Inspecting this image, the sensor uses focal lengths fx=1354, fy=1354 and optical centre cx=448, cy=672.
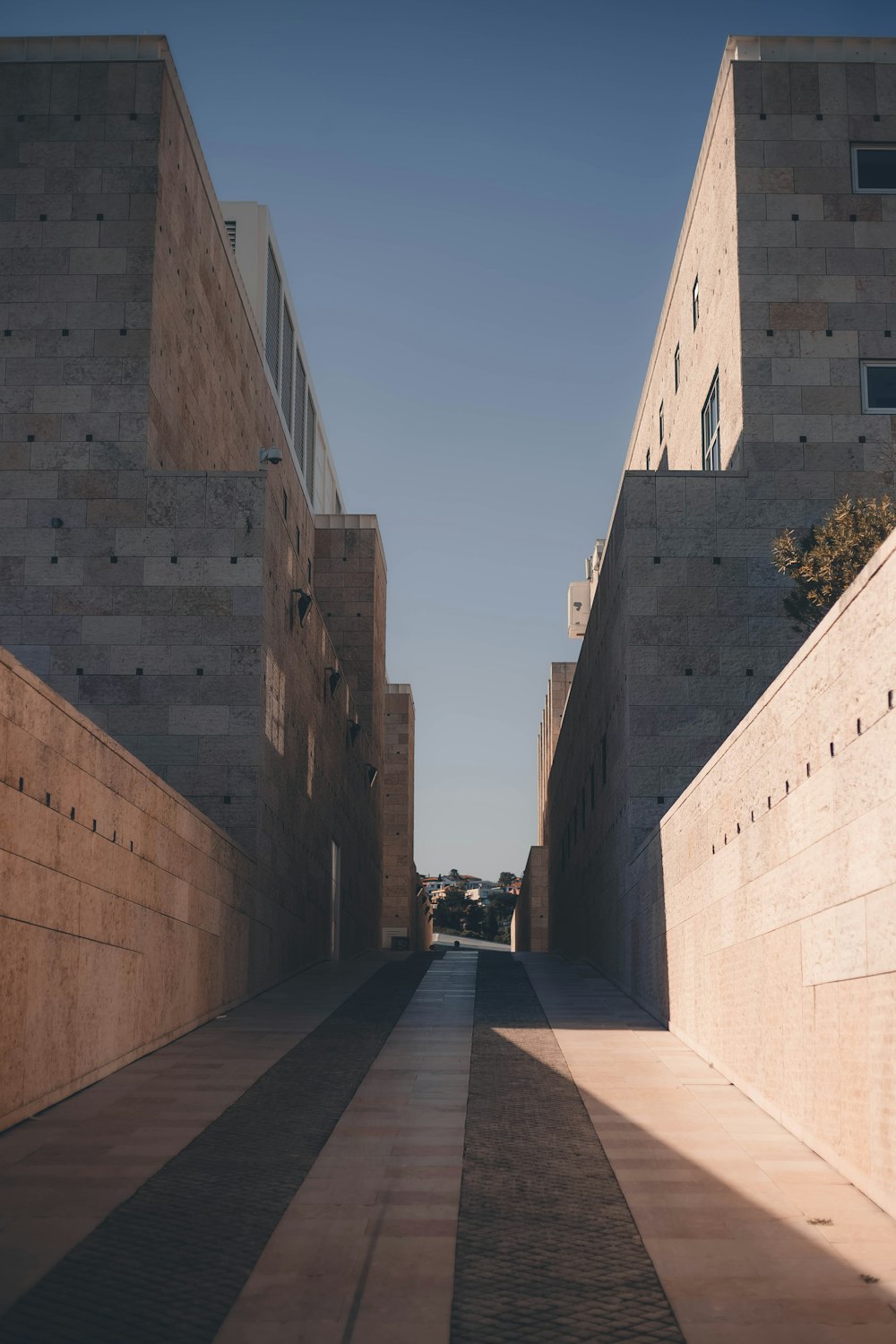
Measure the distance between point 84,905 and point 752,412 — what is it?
18.4 metres

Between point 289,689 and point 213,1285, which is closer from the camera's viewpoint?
point 213,1285

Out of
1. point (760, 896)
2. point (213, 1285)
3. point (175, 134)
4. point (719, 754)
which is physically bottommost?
point (213, 1285)

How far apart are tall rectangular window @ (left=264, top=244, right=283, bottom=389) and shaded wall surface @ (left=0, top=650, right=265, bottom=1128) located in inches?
1353

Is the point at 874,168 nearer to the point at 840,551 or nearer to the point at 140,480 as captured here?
the point at 840,551

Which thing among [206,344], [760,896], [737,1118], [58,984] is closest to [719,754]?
[760,896]

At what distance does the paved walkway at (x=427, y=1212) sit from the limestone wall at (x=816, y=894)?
455 millimetres

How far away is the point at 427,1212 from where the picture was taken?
29.1ft

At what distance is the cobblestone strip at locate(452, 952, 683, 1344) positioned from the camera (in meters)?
6.69

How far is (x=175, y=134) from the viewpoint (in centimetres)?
2961

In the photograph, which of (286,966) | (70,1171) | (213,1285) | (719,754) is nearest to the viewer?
(213,1285)

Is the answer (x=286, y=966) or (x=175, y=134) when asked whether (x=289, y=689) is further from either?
(x=175, y=134)

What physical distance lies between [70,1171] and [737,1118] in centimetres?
579

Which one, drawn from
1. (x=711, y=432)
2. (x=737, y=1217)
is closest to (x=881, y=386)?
(x=711, y=432)

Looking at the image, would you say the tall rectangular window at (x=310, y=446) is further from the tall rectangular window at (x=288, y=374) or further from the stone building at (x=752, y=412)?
the stone building at (x=752, y=412)
